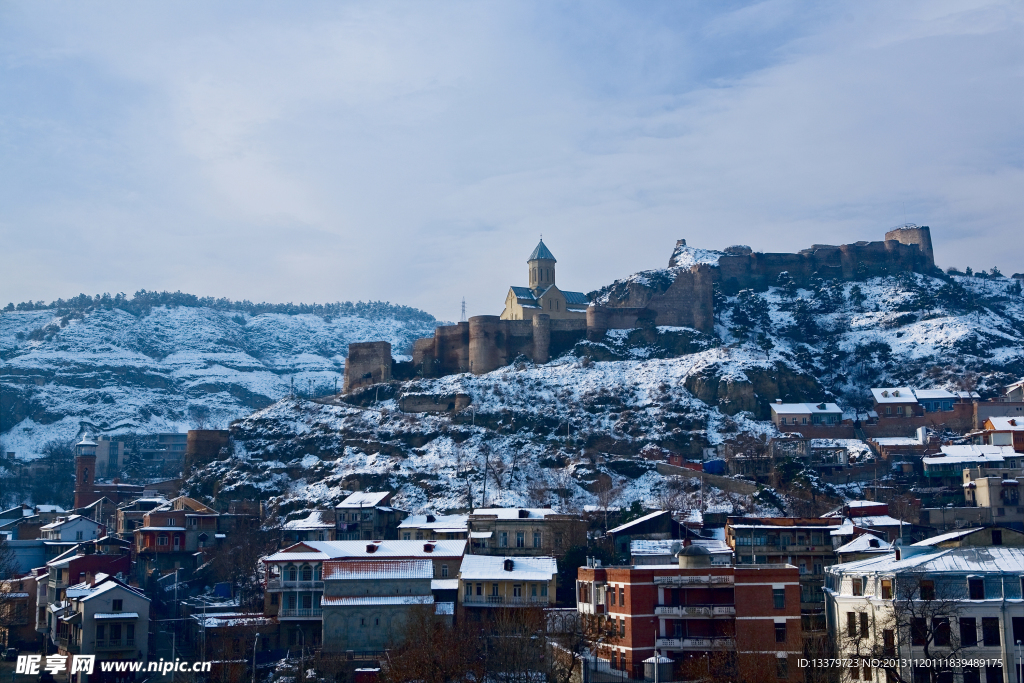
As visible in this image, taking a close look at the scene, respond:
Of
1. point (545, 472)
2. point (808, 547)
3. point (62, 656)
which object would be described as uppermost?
point (545, 472)

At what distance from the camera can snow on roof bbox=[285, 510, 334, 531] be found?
85.1 meters

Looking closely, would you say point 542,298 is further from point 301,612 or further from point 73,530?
point 301,612

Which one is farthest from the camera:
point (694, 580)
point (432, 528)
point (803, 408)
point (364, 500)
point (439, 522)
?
point (803, 408)

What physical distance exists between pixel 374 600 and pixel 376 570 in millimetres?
2061

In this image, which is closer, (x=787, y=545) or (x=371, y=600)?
(x=371, y=600)

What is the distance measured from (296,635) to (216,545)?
77.3ft

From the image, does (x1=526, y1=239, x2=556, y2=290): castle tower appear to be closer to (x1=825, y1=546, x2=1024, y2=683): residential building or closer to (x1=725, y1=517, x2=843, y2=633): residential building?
(x1=725, y1=517, x2=843, y2=633): residential building

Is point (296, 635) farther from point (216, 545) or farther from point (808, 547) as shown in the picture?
point (808, 547)

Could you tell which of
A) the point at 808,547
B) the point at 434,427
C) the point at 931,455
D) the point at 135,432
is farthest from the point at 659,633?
the point at 135,432

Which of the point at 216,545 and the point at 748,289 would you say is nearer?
the point at 216,545

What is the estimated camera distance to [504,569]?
217 feet

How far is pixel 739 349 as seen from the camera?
119 metres

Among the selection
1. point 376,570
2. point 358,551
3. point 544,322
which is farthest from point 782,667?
point 544,322

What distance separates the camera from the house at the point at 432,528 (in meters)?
79.8
